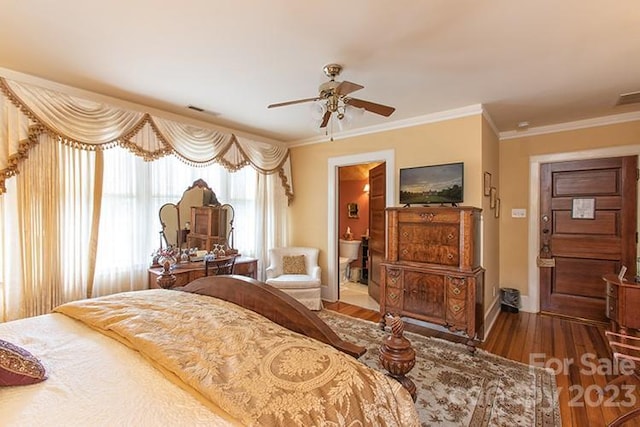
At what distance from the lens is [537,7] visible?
1674 mm

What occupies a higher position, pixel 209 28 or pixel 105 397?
pixel 209 28

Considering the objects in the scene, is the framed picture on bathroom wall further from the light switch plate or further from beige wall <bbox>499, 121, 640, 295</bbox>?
the light switch plate

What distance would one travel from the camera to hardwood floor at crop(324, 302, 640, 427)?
6.73 ft

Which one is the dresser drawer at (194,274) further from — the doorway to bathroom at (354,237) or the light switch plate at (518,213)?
the light switch plate at (518,213)

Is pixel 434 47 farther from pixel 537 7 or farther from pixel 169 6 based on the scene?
pixel 169 6

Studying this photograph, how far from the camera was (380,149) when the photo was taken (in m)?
3.95

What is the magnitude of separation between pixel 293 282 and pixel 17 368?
3.00 m

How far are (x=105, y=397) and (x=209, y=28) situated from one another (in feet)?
6.72

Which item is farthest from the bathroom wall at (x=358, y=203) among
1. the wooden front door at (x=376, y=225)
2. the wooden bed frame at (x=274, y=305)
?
the wooden bed frame at (x=274, y=305)

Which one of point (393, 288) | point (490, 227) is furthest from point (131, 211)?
point (490, 227)

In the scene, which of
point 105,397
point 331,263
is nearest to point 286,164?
point 331,263

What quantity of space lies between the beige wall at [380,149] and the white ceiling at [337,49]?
369 millimetres

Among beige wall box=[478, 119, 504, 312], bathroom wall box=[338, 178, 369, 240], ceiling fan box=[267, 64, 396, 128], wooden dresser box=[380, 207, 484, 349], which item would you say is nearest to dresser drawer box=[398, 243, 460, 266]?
wooden dresser box=[380, 207, 484, 349]

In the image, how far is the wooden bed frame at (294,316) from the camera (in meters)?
1.24
